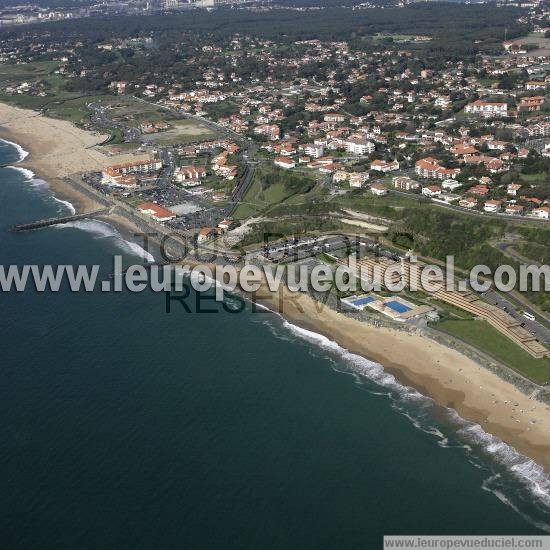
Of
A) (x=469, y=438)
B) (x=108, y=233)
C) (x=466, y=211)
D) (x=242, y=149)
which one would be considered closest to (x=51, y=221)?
(x=108, y=233)

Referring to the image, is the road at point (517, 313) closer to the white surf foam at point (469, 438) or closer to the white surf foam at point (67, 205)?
the white surf foam at point (469, 438)

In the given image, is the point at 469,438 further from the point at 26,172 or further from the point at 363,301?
the point at 26,172

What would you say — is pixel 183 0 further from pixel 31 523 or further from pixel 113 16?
pixel 31 523

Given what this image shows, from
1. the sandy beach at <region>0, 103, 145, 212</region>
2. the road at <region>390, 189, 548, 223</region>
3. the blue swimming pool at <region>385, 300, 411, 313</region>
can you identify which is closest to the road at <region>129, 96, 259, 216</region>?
the sandy beach at <region>0, 103, 145, 212</region>

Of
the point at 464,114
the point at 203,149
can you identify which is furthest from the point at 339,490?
the point at 464,114

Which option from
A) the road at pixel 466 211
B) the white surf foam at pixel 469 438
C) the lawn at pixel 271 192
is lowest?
the white surf foam at pixel 469 438

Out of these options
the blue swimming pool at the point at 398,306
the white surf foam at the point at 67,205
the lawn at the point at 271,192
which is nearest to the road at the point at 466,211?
the lawn at the point at 271,192

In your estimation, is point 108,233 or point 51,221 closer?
point 108,233
